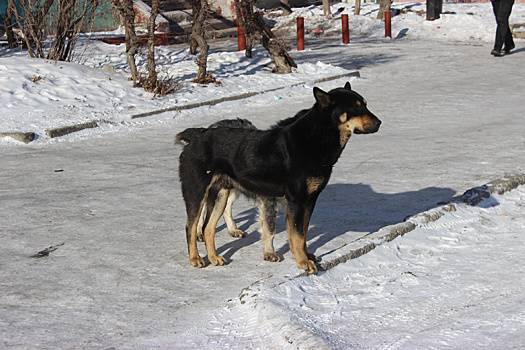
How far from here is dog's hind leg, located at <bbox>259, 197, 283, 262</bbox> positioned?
22.9 feet

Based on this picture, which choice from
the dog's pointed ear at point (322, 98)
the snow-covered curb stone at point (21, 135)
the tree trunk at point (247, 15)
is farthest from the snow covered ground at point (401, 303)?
the tree trunk at point (247, 15)

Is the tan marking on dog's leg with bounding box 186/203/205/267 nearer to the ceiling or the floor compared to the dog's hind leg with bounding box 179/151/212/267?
nearer to the floor

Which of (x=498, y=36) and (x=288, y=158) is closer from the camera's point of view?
(x=288, y=158)

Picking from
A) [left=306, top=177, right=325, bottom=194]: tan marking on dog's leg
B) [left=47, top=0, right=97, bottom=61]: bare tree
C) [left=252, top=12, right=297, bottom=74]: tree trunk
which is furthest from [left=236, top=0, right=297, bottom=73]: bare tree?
[left=306, top=177, right=325, bottom=194]: tan marking on dog's leg

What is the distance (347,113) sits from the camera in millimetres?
6516

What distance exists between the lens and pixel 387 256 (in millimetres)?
7047

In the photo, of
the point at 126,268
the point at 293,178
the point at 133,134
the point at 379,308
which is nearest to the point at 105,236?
the point at 126,268

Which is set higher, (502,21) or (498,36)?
(502,21)

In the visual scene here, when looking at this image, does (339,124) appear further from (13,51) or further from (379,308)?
(13,51)

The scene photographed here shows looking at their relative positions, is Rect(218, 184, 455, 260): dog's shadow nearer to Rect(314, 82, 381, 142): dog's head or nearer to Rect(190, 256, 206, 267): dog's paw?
Rect(190, 256, 206, 267): dog's paw

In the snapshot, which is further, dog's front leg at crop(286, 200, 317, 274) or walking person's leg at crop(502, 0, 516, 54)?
walking person's leg at crop(502, 0, 516, 54)

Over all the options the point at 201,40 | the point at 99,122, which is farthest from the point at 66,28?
the point at 99,122

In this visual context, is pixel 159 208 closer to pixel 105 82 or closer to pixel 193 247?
pixel 193 247

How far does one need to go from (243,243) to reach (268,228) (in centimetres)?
68
